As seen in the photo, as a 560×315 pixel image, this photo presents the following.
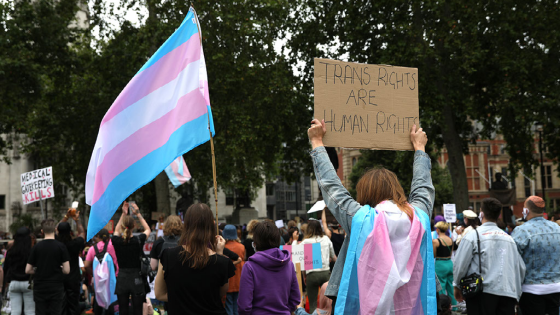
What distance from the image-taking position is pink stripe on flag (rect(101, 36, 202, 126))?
20.9ft

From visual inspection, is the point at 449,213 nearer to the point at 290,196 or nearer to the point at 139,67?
the point at 139,67

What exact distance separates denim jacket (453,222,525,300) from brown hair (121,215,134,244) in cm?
439

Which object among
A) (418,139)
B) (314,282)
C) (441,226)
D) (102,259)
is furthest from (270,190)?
(418,139)

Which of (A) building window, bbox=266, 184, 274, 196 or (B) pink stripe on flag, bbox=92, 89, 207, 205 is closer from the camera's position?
(B) pink stripe on flag, bbox=92, 89, 207, 205

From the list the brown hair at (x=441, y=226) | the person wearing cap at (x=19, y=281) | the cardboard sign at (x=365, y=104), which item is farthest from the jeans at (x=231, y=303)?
the brown hair at (x=441, y=226)

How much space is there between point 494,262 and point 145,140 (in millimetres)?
3651

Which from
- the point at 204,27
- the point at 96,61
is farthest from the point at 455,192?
the point at 96,61

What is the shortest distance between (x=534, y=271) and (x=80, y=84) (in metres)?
21.1

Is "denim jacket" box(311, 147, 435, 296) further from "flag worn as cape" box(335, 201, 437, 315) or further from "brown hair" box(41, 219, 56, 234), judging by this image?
"brown hair" box(41, 219, 56, 234)

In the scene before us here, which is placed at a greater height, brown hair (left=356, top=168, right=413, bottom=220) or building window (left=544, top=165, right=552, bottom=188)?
building window (left=544, top=165, right=552, bottom=188)

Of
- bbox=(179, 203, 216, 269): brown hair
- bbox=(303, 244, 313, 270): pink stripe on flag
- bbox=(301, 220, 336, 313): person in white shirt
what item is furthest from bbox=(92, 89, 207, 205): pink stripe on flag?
bbox=(301, 220, 336, 313): person in white shirt

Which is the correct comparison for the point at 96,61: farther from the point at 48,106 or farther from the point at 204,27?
→ the point at 204,27

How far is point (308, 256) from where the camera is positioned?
9203 millimetres

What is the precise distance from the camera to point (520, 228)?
6188 mm
